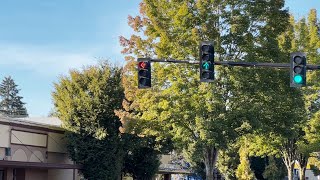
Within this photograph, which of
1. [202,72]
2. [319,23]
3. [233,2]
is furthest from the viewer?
[319,23]

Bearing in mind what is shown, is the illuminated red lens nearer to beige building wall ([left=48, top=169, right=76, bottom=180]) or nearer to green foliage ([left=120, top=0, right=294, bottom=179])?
green foliage ([left=120, top=0, right=294, bottom=179])

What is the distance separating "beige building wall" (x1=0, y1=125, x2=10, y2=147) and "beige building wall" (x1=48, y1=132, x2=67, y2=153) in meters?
3.90

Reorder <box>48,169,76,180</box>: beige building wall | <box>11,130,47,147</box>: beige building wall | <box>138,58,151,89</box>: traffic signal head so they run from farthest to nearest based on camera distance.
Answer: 1. <box>48,169,76,180</box>: beige building wall
2. <box>11,130,47,147</box>: beige building wall
3. <box>138,58,151,89</box>: traffic signal head

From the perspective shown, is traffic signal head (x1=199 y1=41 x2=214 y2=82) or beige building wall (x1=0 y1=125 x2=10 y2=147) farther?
beige building wall (x1=0 y1=125 x2=10 y2=147)

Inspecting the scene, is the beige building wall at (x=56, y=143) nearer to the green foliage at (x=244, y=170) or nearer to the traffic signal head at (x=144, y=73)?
the traffic signal head at (x=144, y=73)

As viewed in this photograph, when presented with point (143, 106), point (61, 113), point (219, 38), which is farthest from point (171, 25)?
point (61, 113)

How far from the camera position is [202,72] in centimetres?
1581

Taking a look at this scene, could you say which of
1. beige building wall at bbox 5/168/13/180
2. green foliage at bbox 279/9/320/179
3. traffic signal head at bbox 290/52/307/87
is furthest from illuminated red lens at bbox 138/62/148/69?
green foliage at bbox 279/9/320/179

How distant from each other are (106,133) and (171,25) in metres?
7.95

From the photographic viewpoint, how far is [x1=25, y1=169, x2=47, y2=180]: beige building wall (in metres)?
29.0

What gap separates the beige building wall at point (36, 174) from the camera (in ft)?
95.1

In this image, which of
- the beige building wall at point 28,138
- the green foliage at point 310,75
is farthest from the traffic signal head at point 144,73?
the green foliage at point 310,75

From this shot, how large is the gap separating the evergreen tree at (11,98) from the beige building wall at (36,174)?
309 ft

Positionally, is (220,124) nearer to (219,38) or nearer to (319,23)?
(219,38)
